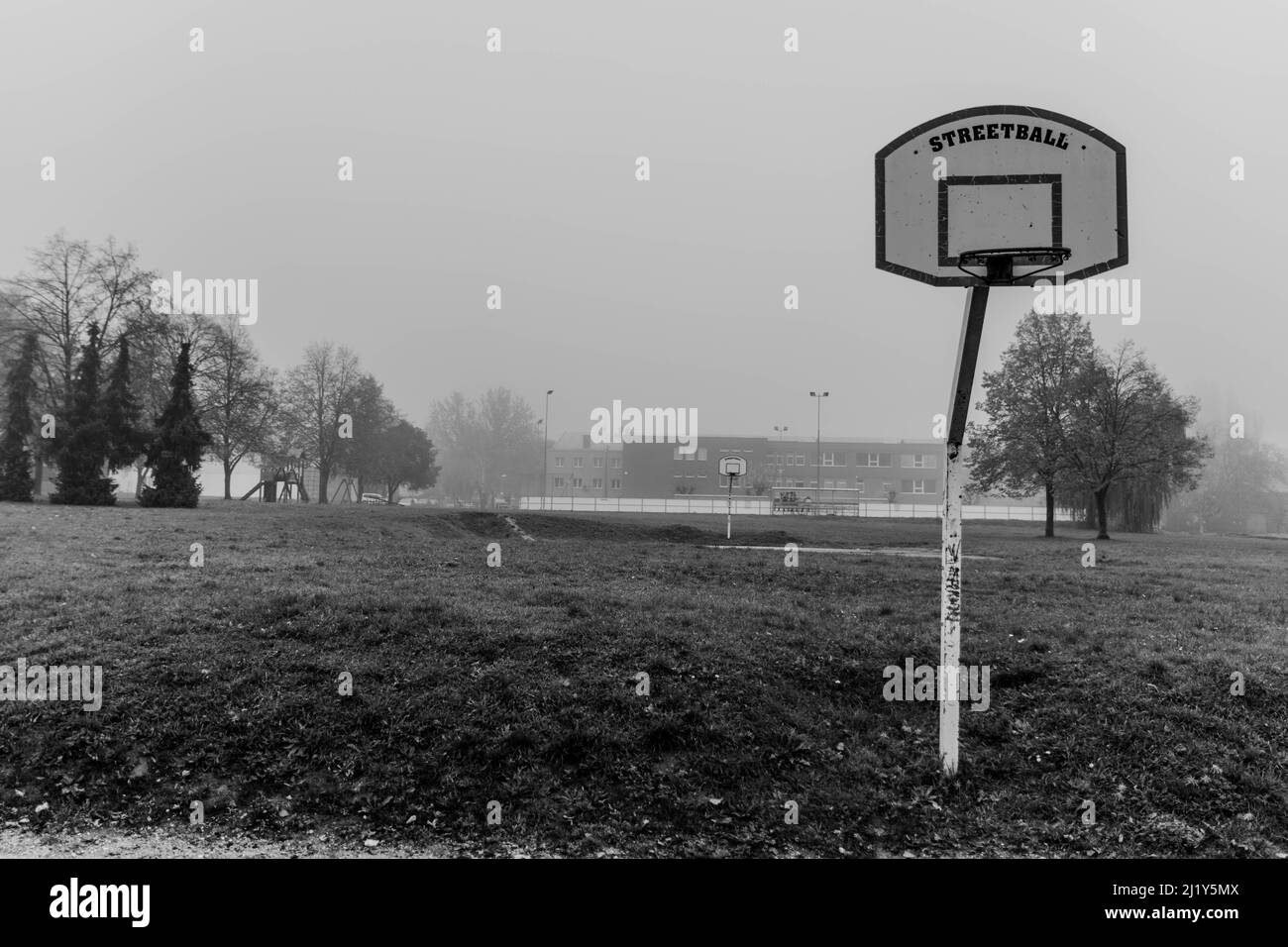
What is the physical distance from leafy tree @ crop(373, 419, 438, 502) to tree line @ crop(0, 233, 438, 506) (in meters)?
0.72

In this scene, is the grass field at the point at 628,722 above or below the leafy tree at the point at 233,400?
below

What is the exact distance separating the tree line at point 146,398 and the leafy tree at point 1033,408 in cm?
3158

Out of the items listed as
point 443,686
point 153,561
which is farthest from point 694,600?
point 153,561

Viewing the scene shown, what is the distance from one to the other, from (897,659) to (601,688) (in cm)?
339

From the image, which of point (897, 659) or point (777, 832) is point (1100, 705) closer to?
point (897, 659)

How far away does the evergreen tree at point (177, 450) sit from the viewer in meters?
29.9

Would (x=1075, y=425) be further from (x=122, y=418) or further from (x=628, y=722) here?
(x=122, y=418)

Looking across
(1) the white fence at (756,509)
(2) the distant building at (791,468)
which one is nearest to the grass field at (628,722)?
(1) the white fence at (756,509)

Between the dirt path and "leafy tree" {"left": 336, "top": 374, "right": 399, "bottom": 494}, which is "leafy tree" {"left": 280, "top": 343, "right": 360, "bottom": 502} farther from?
the dirt path

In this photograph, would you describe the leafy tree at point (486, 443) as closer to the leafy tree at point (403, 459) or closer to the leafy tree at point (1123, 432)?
the leafy tree at point (403, 459)

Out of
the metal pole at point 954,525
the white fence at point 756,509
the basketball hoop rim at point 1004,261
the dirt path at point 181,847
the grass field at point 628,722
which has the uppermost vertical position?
the basketball hoop rim at point 1004,261

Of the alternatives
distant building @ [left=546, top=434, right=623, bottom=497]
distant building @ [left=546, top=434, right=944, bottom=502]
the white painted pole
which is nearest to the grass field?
the white painted pole
